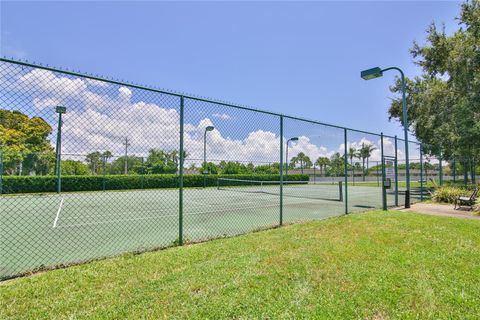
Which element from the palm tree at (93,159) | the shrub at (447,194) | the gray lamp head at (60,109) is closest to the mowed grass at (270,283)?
the palm tree at (93,159)

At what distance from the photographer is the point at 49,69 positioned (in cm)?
382

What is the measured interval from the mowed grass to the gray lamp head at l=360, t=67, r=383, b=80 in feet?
20.1

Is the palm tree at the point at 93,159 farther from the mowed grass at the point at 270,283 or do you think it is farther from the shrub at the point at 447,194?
the shrub at the point at 447,194

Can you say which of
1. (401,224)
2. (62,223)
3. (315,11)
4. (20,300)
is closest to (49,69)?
(20,300)

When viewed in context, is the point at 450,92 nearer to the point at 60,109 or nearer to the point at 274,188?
the point at 274,188

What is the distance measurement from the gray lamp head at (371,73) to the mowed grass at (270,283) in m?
6.13

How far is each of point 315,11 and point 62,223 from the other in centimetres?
1046

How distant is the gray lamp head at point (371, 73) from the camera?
29.8 ft

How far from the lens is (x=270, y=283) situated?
321 cm

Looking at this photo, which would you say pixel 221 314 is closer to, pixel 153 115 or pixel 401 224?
pixel 153 115

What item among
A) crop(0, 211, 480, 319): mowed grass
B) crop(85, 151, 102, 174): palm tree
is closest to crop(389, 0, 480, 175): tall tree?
crop(0, 211, 480, 319): mowed grass

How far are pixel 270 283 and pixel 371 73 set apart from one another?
8563 millimetres

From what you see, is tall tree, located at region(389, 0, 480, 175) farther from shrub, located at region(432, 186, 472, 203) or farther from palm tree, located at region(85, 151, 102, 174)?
palm tree, located at region(85, 151, 102, 174)

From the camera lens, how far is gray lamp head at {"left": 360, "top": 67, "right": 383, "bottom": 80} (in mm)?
9086
